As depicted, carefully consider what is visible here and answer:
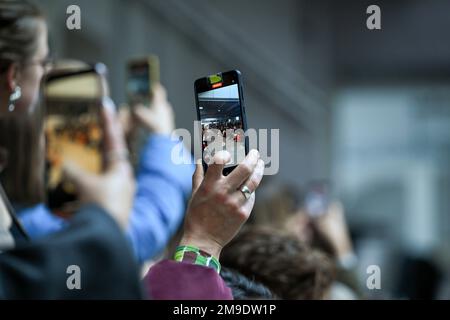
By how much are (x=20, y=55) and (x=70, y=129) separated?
1.42 ft

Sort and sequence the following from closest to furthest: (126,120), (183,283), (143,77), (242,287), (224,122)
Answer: (183,283) → (224,122) → (242,287) → (143,77) → (126,120)

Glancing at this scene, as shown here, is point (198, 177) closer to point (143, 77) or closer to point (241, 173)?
point (241, 173)

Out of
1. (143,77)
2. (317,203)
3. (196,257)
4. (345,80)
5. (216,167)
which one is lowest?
(317,203)

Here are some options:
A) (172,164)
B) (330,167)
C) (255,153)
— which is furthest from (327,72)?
(255,153)

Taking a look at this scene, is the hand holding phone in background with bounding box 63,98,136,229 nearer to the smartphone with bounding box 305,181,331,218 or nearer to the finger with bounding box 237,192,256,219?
the finger with bounding box 237,192,256,219

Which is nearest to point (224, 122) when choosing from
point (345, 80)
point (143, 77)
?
point (143, 77)

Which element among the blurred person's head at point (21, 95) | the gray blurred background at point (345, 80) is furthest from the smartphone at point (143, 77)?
the gray blurred background at point (345, 80)

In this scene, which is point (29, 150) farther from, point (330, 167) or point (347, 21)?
point (347, 21)

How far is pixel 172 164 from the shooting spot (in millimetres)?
1517

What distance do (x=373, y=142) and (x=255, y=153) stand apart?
27.1 feet

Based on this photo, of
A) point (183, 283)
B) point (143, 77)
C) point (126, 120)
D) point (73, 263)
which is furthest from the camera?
point (126, 120)

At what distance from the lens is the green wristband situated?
2.69ft

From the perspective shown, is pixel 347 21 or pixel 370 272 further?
pixel 347 21

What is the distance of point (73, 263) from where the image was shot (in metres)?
0.65
